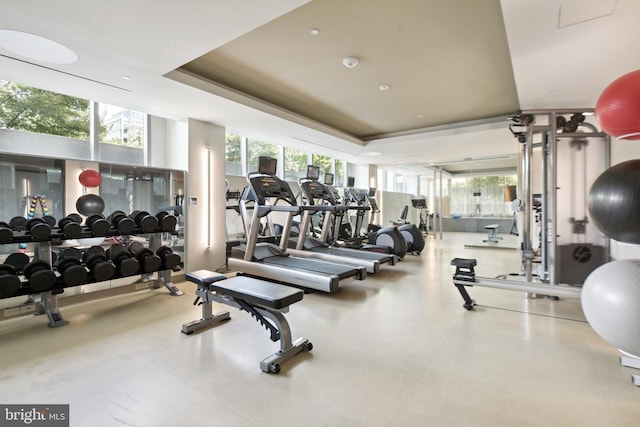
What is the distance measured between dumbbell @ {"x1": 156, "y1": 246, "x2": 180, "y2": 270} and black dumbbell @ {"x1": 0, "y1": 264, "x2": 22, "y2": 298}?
1.37m

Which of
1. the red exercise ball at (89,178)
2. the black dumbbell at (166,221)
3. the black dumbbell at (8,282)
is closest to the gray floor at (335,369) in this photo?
the black dumbbell at (8,282)

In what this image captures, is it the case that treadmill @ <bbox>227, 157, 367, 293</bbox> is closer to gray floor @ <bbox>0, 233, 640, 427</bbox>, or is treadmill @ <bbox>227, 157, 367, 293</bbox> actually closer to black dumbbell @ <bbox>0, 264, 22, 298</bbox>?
gray floor @ <bbox>0, 233, 640, 427</bbox>

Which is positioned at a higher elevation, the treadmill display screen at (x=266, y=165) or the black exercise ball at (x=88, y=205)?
the treadmill display screen at (x=266, y=165)

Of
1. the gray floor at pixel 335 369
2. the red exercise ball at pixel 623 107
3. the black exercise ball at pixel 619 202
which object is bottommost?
the gray floor at pixel 335 369

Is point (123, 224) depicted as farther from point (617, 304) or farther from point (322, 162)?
point (322, 162)

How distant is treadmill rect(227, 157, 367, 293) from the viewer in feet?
13.3

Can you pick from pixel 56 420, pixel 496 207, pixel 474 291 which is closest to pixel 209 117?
pixel 56 420

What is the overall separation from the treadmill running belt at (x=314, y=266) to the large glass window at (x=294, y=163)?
13.1 ft

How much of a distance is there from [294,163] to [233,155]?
85.4 inches

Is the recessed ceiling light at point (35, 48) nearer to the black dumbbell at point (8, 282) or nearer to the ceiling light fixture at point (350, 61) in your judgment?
the black dumbbell at point (8, 282)

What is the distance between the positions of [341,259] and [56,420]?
3882 mm

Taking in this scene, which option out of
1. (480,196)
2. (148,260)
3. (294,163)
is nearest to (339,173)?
(294,163)

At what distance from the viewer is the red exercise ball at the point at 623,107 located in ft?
5.98

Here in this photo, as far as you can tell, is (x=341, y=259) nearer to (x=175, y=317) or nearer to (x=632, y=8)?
(x=175, y=317)
